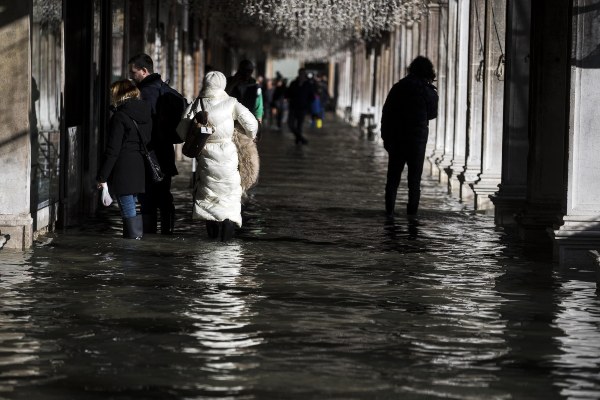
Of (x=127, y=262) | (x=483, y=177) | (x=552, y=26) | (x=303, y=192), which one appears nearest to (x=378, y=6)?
(x=303, y=192)

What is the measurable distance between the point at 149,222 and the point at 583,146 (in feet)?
14.6

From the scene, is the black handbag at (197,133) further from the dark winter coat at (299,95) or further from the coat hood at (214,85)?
the dark winter coat at (299,95)

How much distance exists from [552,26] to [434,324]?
654 cm

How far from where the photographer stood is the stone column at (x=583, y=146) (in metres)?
13.4

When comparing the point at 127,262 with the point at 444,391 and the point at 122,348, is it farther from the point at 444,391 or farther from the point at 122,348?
the point at 444,391

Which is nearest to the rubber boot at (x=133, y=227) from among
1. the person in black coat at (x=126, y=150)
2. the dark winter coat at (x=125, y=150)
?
the person in black coat at (x=126, y=150)

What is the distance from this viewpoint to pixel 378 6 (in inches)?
1489

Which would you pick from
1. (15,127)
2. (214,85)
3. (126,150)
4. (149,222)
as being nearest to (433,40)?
(149,222)

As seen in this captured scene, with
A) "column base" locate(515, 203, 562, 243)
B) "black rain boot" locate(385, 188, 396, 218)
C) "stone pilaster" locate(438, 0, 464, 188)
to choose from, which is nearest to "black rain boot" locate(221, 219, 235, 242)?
"column base" locate(515, 203, 562, 243)

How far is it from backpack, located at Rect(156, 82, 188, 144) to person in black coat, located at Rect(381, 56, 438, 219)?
3226mm

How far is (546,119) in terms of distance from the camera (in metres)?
15.9

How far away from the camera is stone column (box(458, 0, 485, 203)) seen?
Result: 873 inches

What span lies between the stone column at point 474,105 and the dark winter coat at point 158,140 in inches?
277

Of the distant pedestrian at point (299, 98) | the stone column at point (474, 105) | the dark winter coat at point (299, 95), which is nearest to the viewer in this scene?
the stone column at point (474, 105)
